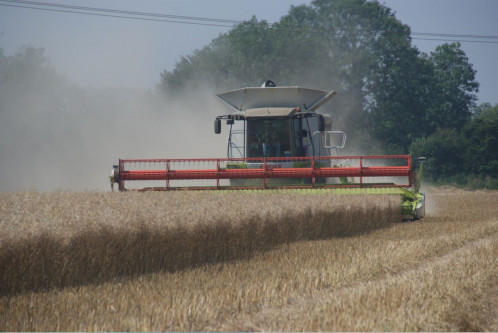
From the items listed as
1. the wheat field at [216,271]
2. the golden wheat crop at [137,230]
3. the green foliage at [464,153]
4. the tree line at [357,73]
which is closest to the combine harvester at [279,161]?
the golden wheat crop at [137,230]

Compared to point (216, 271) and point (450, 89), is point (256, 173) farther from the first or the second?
point (450, 89)

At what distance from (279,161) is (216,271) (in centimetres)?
597

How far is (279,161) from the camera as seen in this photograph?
39.2ft

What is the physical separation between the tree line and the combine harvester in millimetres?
28767

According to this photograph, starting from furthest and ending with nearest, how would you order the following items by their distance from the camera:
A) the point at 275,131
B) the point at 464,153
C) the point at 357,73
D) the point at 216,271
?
the point at 357,73
the point at 464,153
the point at 275,131
the point at 216,271

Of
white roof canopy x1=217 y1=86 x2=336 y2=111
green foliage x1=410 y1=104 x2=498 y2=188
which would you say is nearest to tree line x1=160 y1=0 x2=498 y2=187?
green foliage x1=410 y1=104 x2=498 y2=188

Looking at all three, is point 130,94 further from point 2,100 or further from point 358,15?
point 358,15

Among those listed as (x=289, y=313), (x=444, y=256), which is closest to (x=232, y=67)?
(x=444, y=256)

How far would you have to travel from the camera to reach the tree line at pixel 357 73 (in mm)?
42562

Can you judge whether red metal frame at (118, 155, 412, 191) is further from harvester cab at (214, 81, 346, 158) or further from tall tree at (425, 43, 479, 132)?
tall tree at (425, 43, 479, 132)

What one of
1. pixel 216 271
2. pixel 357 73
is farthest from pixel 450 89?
pixel 216 271

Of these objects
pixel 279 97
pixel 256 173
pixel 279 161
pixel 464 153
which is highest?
pixel 279 97

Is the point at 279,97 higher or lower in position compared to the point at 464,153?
higher

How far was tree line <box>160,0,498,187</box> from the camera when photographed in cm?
4256
